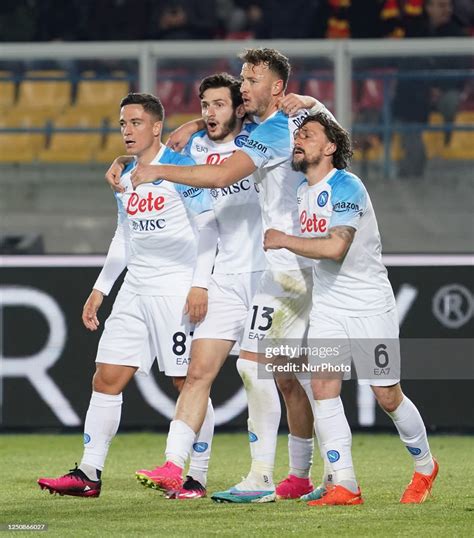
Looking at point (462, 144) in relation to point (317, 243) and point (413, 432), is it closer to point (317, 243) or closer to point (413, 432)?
point (413, 432)

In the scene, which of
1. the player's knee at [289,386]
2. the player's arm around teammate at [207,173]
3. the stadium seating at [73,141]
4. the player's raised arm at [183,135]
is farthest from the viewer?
the stadium seating at [73,141]

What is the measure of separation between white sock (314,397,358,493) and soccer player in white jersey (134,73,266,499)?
644 millimetres

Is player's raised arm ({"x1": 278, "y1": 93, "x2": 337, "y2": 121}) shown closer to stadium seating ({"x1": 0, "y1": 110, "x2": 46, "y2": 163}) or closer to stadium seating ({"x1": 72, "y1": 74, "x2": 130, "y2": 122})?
stadium seating ({"x1": 72, "y1": 74, "x2": 130, "y2": 122})

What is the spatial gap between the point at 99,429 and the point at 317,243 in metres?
1.56

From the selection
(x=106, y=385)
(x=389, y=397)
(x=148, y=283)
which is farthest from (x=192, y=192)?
(x=389, y=397)

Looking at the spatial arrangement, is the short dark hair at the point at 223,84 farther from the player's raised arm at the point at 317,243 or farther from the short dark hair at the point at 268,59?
the player's raised arm at the point at 317,243

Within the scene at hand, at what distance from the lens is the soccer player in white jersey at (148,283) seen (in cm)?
718

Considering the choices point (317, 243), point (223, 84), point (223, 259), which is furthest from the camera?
point (223, 259)

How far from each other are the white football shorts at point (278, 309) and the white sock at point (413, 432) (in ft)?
2.02

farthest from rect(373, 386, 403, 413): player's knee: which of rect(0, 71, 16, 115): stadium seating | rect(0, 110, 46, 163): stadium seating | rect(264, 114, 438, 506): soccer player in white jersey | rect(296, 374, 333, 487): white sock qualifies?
rect(0, 71, 16, 115): stadium seating

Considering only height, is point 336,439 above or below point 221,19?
below

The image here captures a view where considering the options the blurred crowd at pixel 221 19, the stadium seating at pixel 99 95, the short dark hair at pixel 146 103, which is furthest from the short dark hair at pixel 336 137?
the blurred crowd at pixel 221 19

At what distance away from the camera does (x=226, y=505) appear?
681 cm

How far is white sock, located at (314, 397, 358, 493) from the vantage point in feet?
21.9
